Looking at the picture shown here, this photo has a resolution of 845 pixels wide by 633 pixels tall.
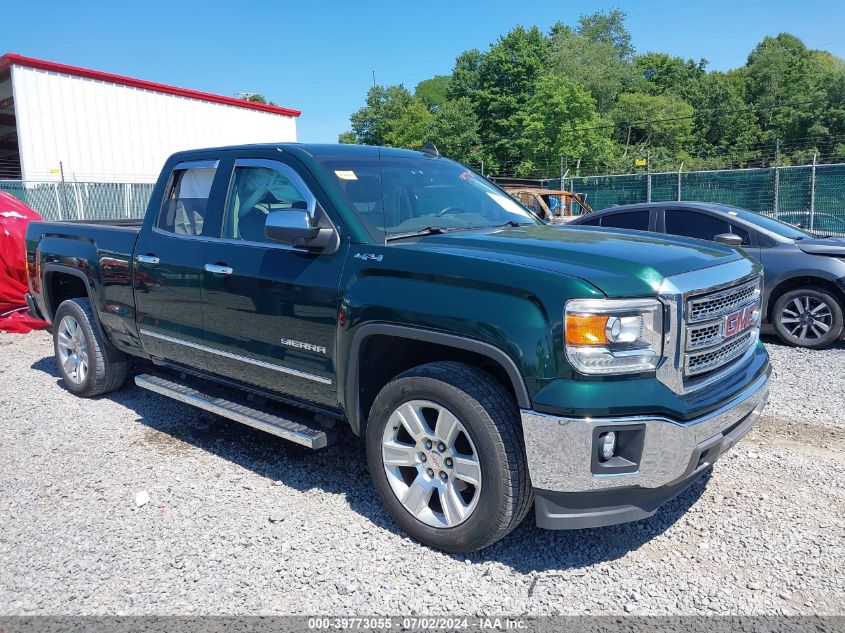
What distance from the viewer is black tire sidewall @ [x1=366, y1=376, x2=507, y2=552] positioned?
2969 mm

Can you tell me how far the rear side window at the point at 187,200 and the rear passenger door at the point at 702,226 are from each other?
5279mm

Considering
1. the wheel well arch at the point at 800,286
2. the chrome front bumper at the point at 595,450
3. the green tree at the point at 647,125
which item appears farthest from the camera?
the green tree at the point at 647,125

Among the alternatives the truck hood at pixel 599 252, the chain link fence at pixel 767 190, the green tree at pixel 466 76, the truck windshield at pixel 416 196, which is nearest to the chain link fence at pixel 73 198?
the truck windshield at pixel 416 196

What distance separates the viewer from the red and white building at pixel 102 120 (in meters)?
19.9

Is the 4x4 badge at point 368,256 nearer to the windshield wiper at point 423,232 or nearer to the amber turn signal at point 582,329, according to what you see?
the windshield wiper at point 423,232

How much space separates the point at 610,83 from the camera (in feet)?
229

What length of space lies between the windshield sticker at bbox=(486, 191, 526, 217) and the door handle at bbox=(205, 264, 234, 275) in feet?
5.89

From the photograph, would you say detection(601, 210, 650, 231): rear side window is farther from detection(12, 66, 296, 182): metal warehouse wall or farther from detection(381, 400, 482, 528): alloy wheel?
detection(12, 66, 296, 182): metal warehouse wall

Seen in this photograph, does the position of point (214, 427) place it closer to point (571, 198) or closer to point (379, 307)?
point (379, 307)

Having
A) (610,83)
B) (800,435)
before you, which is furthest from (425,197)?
(610,83)

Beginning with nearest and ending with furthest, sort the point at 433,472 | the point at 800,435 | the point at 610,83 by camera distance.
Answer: the point at 433,472 < the point at 800,435 < the point at 610,83

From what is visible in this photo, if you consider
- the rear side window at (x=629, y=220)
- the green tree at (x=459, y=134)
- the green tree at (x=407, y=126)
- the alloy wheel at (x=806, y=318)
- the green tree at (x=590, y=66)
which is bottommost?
the alloy wheel at (x=806, y=318)

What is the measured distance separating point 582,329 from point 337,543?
1.69m

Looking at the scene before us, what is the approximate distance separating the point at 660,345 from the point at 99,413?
4.54 meters
